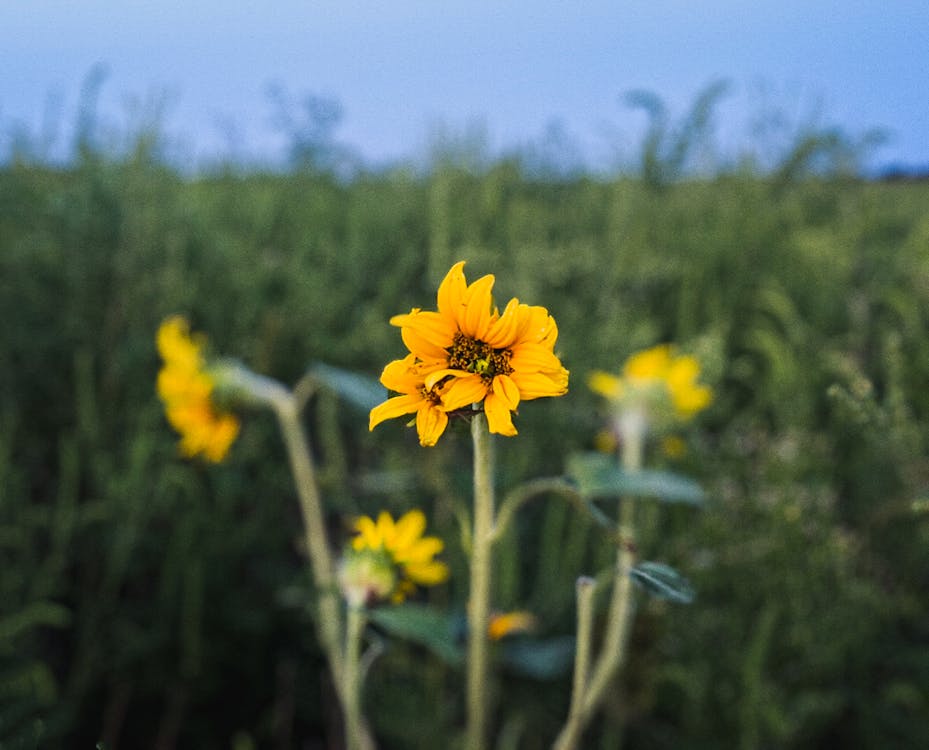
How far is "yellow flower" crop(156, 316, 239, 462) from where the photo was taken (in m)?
1.13

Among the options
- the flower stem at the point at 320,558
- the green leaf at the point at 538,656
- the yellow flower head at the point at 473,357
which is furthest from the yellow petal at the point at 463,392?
the green leaf at the point at 538,656

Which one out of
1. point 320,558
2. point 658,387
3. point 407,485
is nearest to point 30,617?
point 320,558

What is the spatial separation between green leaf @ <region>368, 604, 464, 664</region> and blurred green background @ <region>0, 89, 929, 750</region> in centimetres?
11

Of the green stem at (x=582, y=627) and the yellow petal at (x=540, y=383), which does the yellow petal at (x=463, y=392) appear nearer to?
the yellow petal at (x=540, y=383)

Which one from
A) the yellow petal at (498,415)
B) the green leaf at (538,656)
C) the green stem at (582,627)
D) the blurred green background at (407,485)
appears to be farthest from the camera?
the blurred green background at (407,485)

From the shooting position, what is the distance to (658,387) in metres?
1.24

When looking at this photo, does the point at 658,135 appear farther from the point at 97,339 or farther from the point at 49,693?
the point at 49,693

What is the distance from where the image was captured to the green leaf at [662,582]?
54 centimetres

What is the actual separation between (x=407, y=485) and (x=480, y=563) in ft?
2.10

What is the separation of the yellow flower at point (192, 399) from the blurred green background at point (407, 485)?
0.38ft

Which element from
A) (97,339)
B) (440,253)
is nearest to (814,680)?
(440,253)

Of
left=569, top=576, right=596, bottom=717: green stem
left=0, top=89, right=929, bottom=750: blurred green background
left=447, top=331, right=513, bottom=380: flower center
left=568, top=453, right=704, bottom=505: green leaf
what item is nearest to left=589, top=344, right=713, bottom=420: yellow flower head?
left=0, top=89, right=929, bottom=750: blurred green background

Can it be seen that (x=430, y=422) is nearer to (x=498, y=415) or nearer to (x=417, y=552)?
(x=498, y=415)

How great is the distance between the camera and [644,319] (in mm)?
1929
